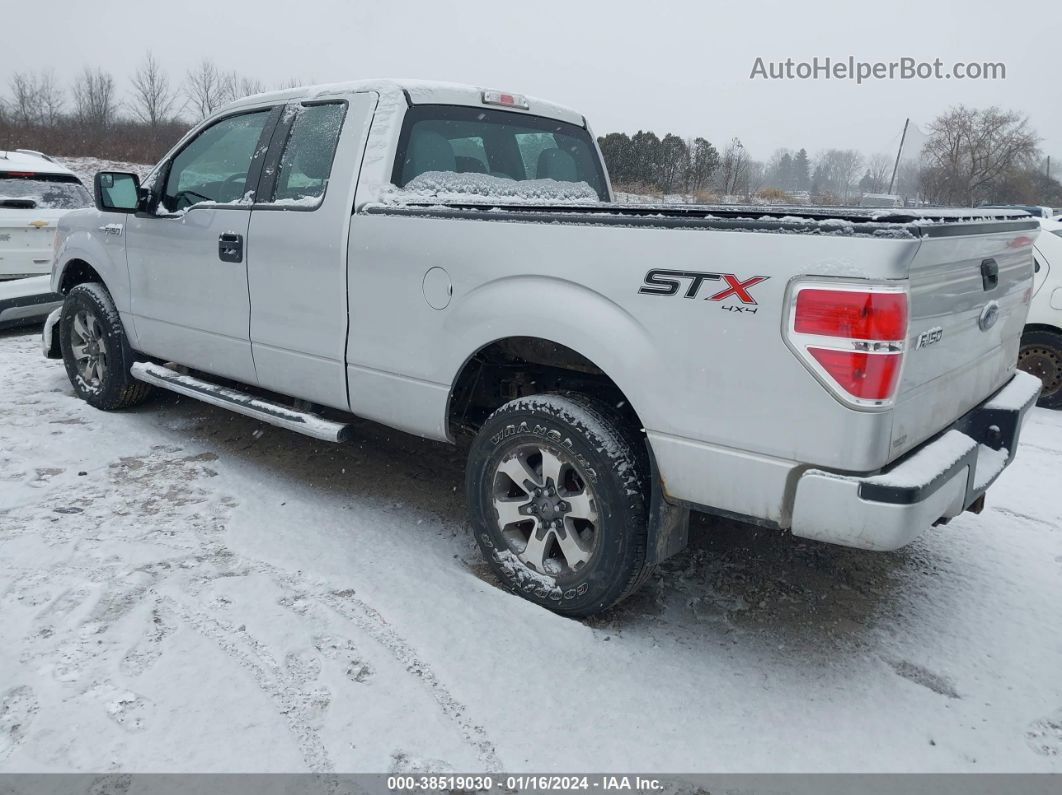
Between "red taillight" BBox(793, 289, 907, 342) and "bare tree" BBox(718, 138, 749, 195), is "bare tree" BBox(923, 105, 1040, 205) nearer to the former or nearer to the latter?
"bare tree" BBox(718, 138, 749, 195)

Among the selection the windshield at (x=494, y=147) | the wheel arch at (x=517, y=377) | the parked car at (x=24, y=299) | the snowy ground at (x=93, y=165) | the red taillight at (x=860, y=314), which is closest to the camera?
the red taillight at (x=860, y=314)

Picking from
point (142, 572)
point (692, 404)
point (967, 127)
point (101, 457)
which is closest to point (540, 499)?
point (692, 404)

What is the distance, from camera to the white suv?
7469 millimetres

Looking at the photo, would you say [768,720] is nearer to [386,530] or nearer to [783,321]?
[783,321]

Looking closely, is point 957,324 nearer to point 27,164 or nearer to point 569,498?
point 569,498

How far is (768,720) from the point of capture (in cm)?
252

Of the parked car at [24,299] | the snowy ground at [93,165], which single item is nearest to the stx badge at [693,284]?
the parked car at [24,299]

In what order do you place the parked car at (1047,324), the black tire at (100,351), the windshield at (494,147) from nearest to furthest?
the windshield at (494,147), the black tire at (100,351), the parked car at (1047,324)

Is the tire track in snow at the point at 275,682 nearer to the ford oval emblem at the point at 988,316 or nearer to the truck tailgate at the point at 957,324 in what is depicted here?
the truck tailgate at the point at 957,324

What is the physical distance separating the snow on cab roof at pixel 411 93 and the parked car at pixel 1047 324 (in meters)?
4.61

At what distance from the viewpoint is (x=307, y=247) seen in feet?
12.0

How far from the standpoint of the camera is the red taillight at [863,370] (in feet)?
7.11

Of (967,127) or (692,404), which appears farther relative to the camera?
(967,127)
